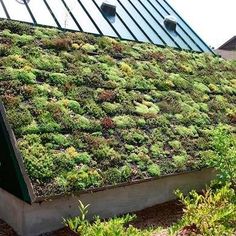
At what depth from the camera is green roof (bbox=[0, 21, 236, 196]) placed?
719 centimetres

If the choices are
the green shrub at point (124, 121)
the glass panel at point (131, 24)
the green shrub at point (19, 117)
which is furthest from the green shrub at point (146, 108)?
the glass panel at point (131, 24)

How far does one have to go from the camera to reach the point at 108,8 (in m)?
13.3

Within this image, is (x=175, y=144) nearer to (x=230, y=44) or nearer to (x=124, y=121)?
(x=124, y=121)

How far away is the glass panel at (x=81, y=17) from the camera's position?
11.9 metres

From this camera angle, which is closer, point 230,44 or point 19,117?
point 19,117

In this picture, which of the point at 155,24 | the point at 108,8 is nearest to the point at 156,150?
the point at 108,8

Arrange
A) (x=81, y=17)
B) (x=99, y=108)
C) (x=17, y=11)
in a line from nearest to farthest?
(x=99, y=108) → (x=17, y=11) → (x=81, y=17)

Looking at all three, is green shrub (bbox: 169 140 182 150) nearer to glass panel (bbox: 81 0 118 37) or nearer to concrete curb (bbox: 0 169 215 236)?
concrete curb (bbox: 0 169 215 236)

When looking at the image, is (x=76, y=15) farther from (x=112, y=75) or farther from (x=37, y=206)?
(x=37, y=206)

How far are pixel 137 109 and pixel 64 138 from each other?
2375 millimetres

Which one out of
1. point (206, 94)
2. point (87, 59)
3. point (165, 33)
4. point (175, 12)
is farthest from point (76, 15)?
point (175, 12)

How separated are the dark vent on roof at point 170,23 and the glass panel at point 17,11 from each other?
5532 millimetres

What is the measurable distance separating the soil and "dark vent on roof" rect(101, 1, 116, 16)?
697cm

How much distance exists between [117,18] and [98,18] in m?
0.97
